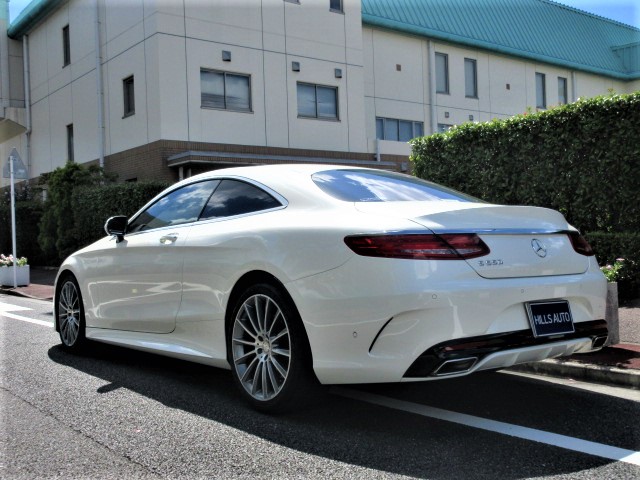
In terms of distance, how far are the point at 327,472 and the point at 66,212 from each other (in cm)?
1609

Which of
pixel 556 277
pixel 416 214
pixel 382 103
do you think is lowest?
pixel 556 277

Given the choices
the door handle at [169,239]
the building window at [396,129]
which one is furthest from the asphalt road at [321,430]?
the building window at [396,129]

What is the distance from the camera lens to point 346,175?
4.69 m

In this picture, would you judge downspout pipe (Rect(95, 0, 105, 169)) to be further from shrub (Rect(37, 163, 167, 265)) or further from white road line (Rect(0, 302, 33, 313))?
white road line (Rect(0, 302, 33, 313))

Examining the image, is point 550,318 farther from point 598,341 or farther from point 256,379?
point 256,379

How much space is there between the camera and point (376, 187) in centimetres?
454

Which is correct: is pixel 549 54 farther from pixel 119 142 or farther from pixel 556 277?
pixel 556 277

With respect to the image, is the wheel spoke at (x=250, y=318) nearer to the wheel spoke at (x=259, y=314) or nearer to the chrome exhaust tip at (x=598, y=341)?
the wheel spoke at (x=259, y=314)

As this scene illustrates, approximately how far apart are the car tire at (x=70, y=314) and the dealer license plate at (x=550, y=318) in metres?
4.28

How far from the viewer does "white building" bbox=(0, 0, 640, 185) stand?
1733cm

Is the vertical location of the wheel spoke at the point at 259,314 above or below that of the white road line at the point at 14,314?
above

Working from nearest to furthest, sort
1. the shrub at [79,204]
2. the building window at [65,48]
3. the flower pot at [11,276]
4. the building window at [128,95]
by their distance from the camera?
the flower pot at [11,276] < the shrub at [79,204] < the building window at [128,95] < the building window at [65,48]

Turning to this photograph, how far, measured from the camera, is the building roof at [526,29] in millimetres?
23234

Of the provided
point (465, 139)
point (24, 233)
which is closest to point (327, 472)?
point (465, 139)
